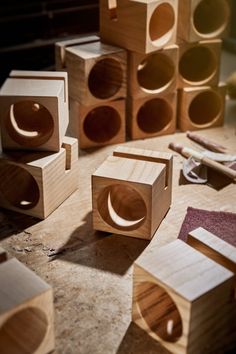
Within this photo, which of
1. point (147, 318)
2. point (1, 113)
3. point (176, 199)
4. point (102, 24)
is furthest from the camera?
point (102, 24)

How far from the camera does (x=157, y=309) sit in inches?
76.2

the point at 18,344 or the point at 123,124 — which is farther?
A: the point at 123,124

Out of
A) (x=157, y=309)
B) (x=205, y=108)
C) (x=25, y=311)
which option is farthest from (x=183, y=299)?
(x=205, y=108)

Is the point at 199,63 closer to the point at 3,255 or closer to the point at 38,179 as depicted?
the point at 38,179

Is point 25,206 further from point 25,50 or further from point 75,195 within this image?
point 25,50

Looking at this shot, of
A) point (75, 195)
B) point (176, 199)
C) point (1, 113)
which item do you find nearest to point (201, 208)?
point (176, 199)

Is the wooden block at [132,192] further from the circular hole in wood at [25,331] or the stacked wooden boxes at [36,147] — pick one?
the circular hole in wood at [25,331]

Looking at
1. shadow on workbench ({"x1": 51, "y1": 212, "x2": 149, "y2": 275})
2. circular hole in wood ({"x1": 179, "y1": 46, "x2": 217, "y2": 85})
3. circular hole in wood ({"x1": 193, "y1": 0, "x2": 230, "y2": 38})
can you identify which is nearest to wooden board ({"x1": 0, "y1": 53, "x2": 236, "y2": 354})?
shadow on workbench ({"x1": 51, "y1": 212, "x2": 149, "y2": 275})

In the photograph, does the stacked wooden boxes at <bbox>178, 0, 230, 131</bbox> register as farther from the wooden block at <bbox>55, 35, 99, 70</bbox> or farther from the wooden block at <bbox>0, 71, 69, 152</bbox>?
the wooden block at <bbox>0, 71, 69, 152</bbox>

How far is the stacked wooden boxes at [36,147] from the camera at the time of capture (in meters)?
2.44

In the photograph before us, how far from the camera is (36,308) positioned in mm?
1726

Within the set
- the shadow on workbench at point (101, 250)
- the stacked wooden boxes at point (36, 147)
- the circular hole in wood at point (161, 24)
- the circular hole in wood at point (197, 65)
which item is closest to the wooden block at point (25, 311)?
the shadow on workbench at point (101, 250)

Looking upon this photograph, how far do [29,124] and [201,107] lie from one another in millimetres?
1223

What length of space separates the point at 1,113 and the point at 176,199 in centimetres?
85
